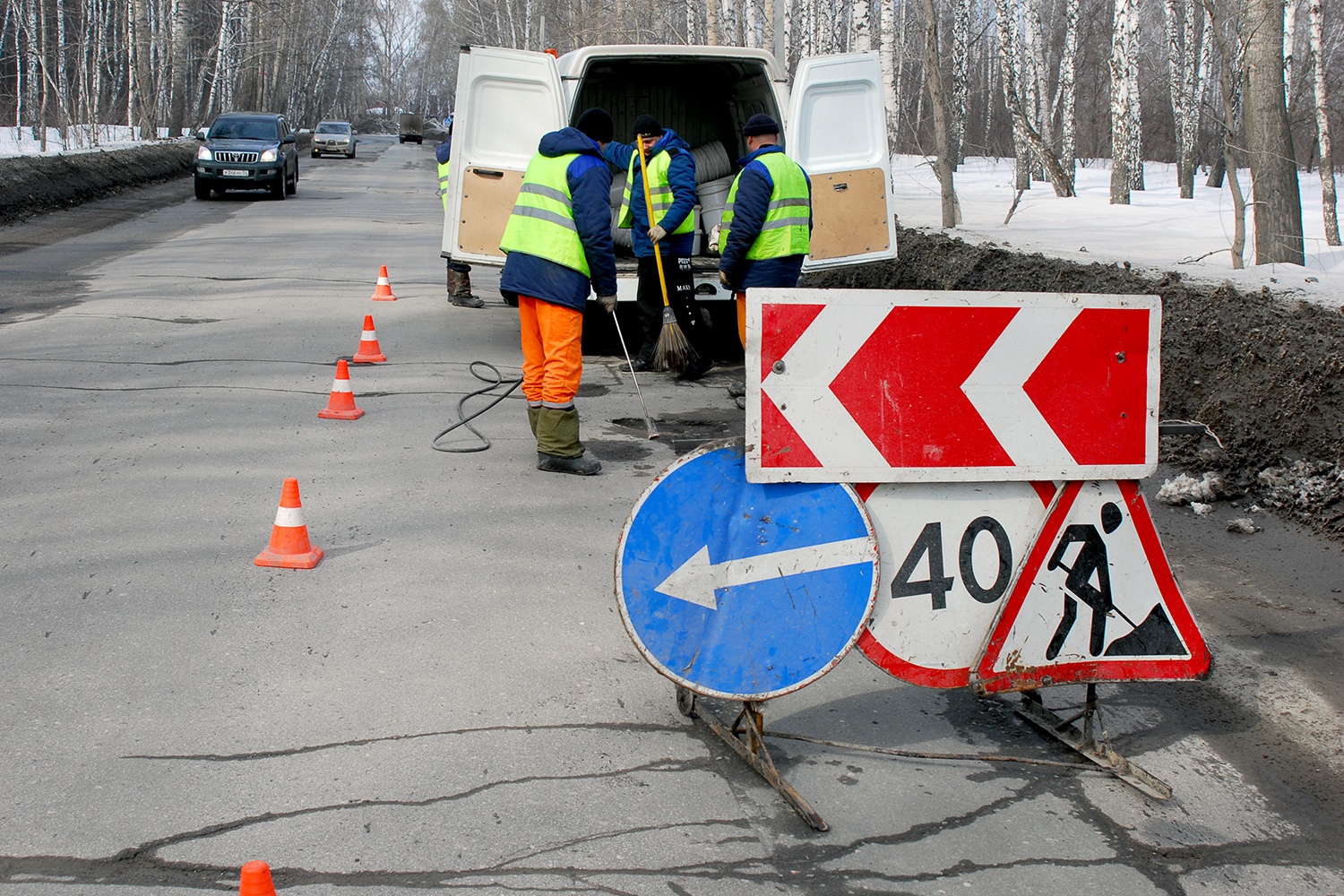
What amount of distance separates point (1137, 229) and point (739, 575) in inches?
590

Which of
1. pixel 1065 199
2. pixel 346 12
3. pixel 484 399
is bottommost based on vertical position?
pixel 484 399

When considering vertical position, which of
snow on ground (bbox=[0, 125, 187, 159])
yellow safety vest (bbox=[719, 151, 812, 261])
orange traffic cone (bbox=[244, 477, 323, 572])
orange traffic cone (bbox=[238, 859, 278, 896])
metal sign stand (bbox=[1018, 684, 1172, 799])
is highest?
snow on ground (bbox=[0, 125, 187, 159])

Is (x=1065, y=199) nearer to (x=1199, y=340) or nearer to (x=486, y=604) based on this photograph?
(x=1199, y=340)

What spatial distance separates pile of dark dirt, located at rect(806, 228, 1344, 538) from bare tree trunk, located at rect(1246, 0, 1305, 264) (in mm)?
3674

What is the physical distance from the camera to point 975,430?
130 inches

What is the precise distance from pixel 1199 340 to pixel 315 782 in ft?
19.5

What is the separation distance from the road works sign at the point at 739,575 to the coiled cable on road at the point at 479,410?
3923 mm

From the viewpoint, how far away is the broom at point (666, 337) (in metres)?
8.96

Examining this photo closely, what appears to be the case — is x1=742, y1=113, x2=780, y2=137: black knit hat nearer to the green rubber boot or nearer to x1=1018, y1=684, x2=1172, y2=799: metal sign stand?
the green rubber boot

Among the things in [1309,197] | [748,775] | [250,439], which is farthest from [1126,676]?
[1309,197]

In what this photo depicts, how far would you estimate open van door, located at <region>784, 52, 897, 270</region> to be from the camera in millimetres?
9164

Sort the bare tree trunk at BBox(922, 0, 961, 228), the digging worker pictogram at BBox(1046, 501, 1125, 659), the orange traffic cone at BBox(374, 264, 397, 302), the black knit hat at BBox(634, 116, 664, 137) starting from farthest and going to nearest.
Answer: the bare tree trunk at BBox(922, 0, 961, 228), the orange traffic cone at BBox(374, 264, 397, 302), the black knit hat at BBox(634, 116, 664, 137), the digging worker pictogram at BBox(1046, 501, 1125, 659)

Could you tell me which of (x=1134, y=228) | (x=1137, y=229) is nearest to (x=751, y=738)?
(x=1137, y=229)

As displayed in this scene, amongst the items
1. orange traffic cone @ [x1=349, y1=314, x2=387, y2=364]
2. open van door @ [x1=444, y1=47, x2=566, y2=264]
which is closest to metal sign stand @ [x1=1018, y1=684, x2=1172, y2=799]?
open van door @ [x1=444, y1=47, x2=566, y2=264]
